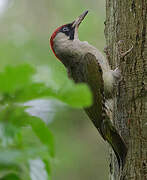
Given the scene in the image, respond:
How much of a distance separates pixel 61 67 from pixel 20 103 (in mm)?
6352

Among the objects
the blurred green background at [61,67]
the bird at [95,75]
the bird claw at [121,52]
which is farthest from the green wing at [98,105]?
the blurred green background at [61,67]

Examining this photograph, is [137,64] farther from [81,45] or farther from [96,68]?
[81,45]

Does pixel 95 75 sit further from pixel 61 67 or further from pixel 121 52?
pixel 61 67

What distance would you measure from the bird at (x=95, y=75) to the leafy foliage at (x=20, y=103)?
229 cm

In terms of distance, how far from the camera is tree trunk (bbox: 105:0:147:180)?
3.22m

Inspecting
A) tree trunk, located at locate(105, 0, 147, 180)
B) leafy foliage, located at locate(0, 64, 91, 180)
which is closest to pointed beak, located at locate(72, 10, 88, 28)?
tree trunk, located at locate(105, 0, 147, 180)

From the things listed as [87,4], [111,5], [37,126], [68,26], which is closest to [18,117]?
[37,126]

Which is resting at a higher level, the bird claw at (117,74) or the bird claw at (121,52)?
the bird claw at (121,52)

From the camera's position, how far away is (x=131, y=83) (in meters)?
3.37

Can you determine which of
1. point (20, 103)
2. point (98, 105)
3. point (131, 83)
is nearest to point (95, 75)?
point (98, 105)

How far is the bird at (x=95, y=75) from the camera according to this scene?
11.4 feet

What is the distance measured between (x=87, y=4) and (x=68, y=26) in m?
4.64

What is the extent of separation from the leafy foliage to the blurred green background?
634 cm

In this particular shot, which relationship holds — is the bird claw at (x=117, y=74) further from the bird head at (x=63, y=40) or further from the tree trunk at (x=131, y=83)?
the bird head at (x=63, y=40)
